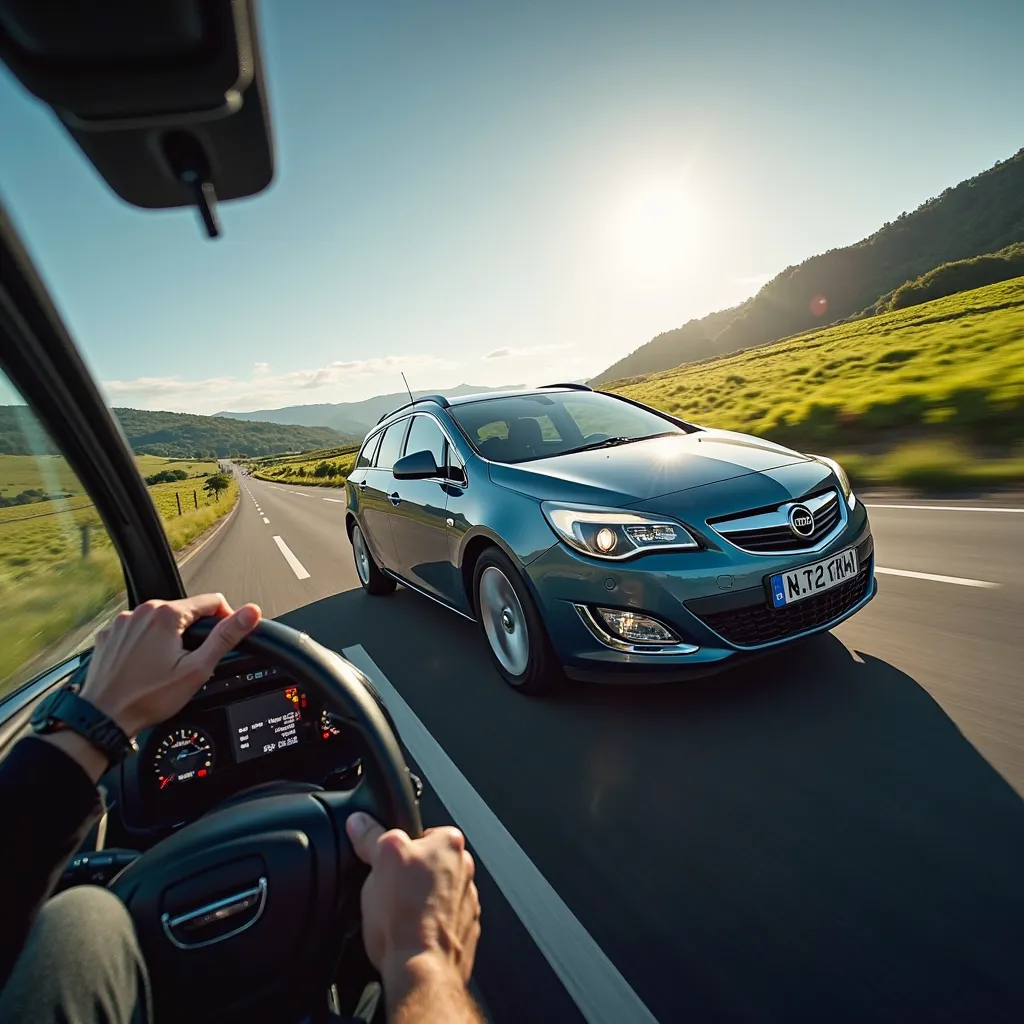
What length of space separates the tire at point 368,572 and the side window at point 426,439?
4.52 feet

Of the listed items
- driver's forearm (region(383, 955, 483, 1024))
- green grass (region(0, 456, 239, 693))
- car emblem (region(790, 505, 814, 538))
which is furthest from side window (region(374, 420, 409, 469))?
driver's forearm (region(383, 955, 483, 1024))

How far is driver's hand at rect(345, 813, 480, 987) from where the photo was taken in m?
0.92

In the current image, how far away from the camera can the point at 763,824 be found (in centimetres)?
226

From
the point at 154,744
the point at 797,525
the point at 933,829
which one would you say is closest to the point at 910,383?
the point at 797,525

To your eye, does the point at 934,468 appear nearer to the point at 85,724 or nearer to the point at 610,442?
the point at 610,442

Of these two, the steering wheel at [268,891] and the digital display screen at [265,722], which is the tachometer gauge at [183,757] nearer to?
the digital display screen at [265,722]

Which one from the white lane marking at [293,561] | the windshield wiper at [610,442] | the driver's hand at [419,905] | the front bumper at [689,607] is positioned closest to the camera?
the driver's hand at [419,905]

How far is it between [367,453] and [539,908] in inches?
201

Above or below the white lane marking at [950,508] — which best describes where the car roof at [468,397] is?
above

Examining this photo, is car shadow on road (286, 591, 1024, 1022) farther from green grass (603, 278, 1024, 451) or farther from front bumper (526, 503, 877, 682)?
green grass (603, 278, 1024, 451)

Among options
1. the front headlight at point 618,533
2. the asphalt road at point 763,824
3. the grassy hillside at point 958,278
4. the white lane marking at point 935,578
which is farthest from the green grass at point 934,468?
the grassy hillside at point 958,278

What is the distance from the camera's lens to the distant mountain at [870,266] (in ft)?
383

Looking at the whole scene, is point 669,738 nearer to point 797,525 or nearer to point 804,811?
point 804,811

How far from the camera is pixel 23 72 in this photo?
0.89 metres
